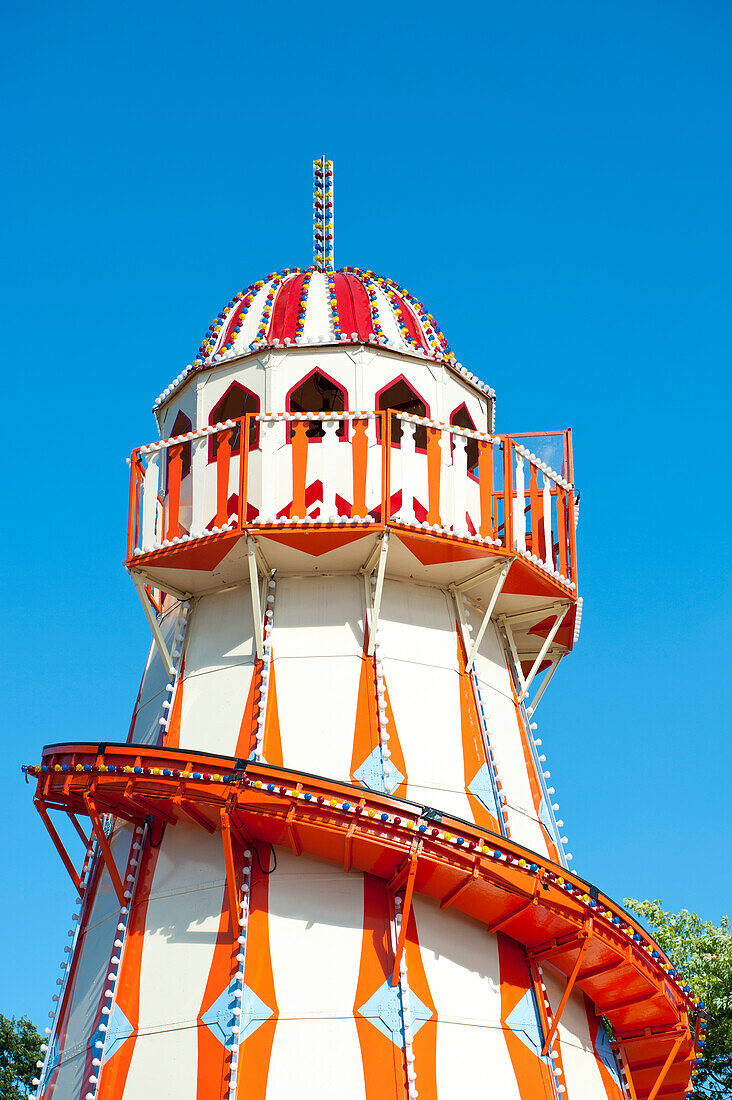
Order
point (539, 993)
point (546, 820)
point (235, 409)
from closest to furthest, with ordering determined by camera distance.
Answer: point (539, 993)
point (546, 820)
point (235, 409)

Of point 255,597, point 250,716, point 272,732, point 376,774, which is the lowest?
point 376,774

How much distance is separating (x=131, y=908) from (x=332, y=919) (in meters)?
2.59

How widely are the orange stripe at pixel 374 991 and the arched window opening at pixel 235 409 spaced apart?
647cm

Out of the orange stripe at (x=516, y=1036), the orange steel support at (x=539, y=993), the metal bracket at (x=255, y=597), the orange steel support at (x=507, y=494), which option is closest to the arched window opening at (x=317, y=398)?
the metal bracket at (x=255, y=597)

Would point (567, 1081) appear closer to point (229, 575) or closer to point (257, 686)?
point (257, 686)

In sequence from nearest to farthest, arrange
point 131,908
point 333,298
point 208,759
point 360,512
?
point 208,759 → point 131,908 → point 360,512 → point 333,298

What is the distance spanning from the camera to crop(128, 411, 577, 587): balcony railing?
1845 cm

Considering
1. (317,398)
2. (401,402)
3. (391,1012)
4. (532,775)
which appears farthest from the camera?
(317,398)

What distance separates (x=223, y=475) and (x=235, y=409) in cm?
238

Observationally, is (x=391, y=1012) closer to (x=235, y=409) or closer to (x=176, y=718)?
(x=176, y=718)

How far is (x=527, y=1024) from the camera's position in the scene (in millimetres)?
16609

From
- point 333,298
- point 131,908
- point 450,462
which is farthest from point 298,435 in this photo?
point 131,908

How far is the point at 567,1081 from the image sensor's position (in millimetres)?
16844

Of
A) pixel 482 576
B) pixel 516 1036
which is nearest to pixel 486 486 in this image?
pixel 482 576
